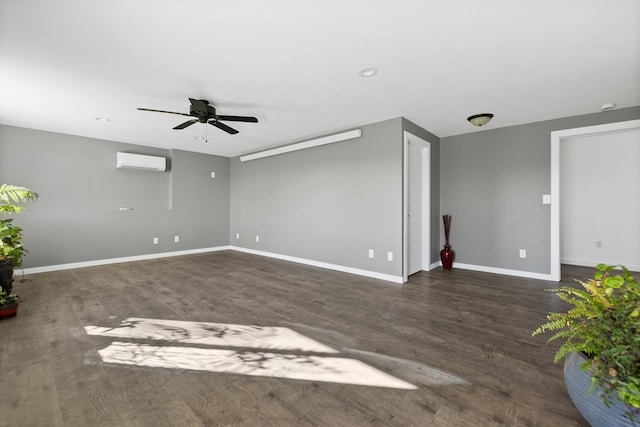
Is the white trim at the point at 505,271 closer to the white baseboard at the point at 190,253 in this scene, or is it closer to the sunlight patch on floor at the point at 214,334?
the white baseboard at the point at 190,253

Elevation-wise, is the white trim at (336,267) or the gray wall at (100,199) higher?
the gray wall at (100,199)

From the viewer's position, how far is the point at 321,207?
4.94m

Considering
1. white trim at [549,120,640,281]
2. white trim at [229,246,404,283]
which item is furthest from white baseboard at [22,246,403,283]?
white trim at [549,120,640,281]

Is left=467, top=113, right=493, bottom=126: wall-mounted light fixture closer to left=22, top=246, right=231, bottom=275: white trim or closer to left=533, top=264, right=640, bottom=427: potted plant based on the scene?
left=533, top=264, right=640, bottom=427: potted plant

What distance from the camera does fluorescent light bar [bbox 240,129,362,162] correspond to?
4.32 m

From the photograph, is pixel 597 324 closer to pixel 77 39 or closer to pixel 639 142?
pixel 77 39

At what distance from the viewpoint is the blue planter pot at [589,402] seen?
1.13 metres

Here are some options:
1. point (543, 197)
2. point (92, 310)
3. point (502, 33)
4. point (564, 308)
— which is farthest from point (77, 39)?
point (543, 197)

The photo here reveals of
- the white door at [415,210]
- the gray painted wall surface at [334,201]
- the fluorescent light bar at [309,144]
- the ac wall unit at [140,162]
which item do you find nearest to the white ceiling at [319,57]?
the fluorescent light bar at [309,144]

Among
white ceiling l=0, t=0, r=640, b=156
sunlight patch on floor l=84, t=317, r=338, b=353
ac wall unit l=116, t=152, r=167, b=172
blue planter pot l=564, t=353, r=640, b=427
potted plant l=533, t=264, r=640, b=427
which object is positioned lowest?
sunlight patch on floor l=84, t=317, r=338, b=353

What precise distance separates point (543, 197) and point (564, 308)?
1822 millimetres

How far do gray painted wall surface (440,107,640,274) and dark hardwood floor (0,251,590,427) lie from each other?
0.67m

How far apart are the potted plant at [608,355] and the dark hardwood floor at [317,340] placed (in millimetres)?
291

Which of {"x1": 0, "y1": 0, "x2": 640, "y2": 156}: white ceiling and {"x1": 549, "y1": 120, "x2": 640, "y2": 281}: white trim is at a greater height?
{"x1": 0, "y1": 0, "x2": 640, "y2": 156}: white ceiling
